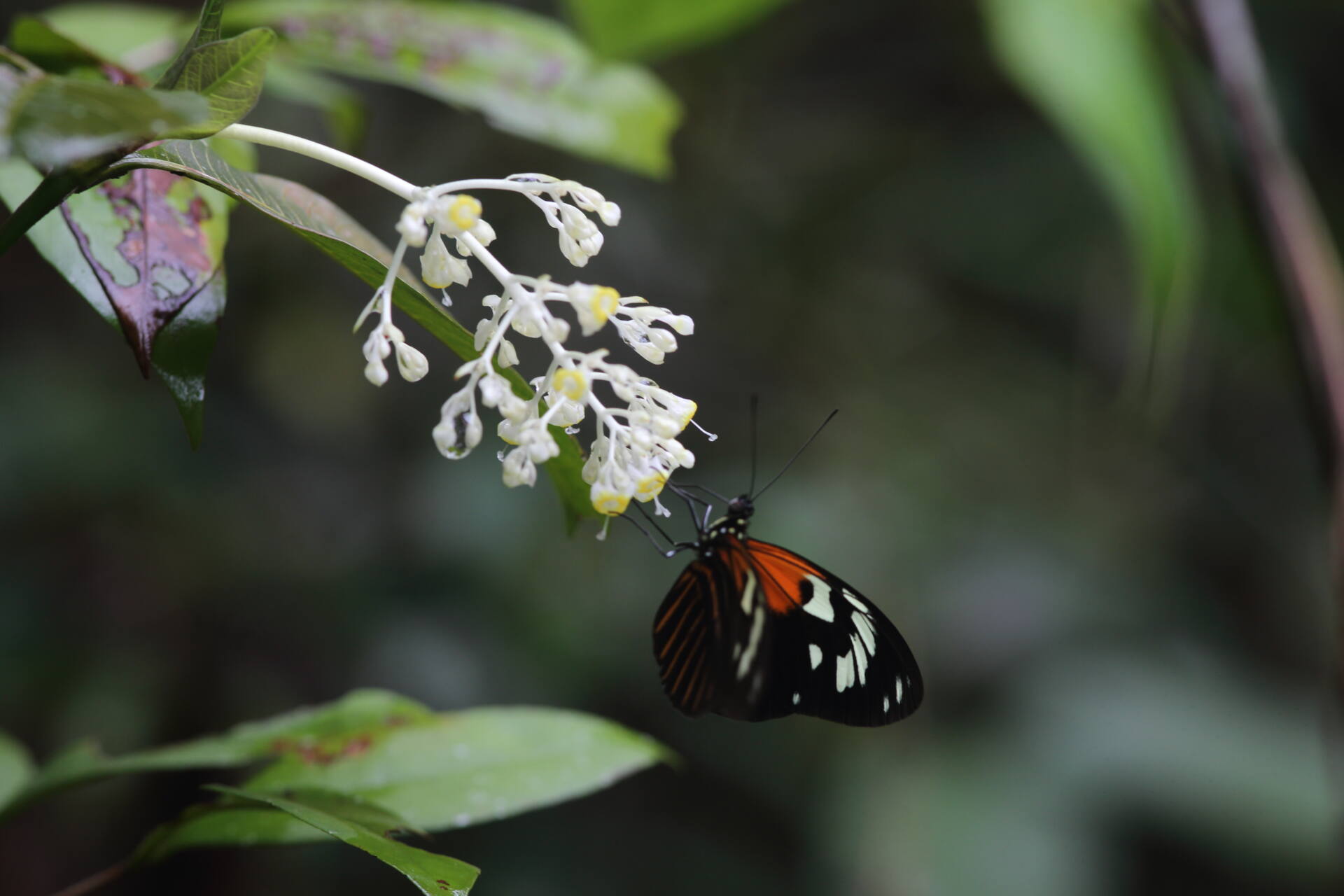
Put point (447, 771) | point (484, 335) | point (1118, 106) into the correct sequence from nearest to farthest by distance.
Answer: point (484, 335), point (447, 771), point (1118, 106)

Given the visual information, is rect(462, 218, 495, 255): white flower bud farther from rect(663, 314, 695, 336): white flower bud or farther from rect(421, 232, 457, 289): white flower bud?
rect(663, 314, 695, 336): white flower bud

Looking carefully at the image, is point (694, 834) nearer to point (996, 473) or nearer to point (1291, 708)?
point (996, 473)

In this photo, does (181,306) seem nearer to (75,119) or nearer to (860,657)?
(75,119)

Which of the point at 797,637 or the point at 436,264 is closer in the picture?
the point at 436,264

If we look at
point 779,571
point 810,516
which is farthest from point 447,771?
point 810,516

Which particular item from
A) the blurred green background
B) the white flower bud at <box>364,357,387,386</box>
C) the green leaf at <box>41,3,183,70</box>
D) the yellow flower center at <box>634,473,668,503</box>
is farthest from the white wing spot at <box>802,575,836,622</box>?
the blurred green background

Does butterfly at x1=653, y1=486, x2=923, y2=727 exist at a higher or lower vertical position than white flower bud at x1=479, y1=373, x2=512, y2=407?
lower
